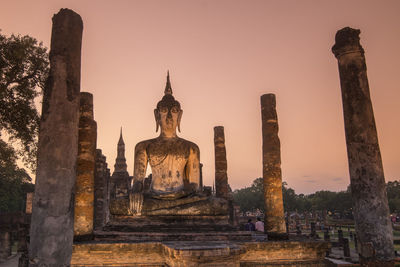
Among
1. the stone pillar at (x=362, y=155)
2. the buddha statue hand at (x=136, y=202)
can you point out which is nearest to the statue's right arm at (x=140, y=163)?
the buddha statue hand at (x=136, y=202)

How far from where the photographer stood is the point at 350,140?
6.10 meters

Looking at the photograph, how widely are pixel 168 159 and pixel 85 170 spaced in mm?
1839

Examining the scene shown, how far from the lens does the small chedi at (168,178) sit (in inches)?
273

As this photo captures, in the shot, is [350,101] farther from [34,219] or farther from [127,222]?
[34,219]

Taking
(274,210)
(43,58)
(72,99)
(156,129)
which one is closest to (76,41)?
(72,99)

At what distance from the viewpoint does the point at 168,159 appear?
8.15 m

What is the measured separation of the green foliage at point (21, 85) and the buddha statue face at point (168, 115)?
239 inches

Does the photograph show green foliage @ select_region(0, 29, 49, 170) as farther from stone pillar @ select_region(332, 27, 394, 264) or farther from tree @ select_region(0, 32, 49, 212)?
stone pillar @ select_region(332, 27, 394, 264)

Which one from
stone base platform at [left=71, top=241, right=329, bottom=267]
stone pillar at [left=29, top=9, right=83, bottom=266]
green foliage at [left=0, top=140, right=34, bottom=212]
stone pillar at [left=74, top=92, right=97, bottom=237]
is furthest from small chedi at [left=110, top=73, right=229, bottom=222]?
green foliage at [left=0, top=140, right=34, bottom=212]

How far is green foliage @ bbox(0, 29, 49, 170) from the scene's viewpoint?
39.3 ft

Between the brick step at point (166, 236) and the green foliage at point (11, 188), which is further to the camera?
the green foliage at point (11, 188)

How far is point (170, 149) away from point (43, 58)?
305 inches

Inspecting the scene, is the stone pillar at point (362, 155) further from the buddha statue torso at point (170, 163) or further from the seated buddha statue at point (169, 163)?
the buddha statue torso at point (170, 163)

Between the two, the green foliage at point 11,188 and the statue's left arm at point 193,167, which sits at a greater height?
the green foliage at point 11,188
